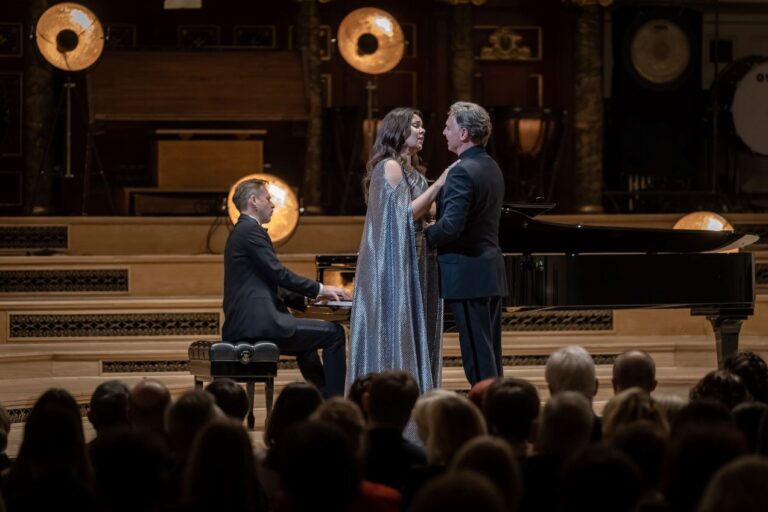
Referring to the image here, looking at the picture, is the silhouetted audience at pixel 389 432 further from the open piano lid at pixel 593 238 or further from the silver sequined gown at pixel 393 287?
the open piano lid at pixel 593 238

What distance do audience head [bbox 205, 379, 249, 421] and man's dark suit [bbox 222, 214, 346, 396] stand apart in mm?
1785

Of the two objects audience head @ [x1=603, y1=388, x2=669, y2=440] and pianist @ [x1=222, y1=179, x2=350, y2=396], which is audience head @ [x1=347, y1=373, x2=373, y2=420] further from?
pianist @ [x1=222, y1=179, x2=350, y2=396]

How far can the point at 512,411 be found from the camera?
3498mm

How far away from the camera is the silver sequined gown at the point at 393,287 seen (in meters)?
5.25

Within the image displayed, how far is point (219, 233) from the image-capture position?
9000 mm

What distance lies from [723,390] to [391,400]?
3.54 feet

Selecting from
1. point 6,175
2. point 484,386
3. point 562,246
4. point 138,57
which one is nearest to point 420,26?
point 138,57

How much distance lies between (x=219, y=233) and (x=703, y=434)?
252 inches

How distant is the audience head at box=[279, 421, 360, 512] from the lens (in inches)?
106

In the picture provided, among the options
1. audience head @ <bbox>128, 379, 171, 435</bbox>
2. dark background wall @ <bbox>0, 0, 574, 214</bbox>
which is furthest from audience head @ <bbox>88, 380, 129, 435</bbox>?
dark background wall @ <bbox>0, 0, 574, 214</bbox>

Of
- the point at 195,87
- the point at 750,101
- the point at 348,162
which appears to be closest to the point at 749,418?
the point at 195,87

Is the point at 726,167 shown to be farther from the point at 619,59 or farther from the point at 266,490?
the point at 266,490

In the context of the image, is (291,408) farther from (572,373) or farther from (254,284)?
(254,284)

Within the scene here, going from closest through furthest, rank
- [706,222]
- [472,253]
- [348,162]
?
[472,253]
[706,222]
[348,162]
